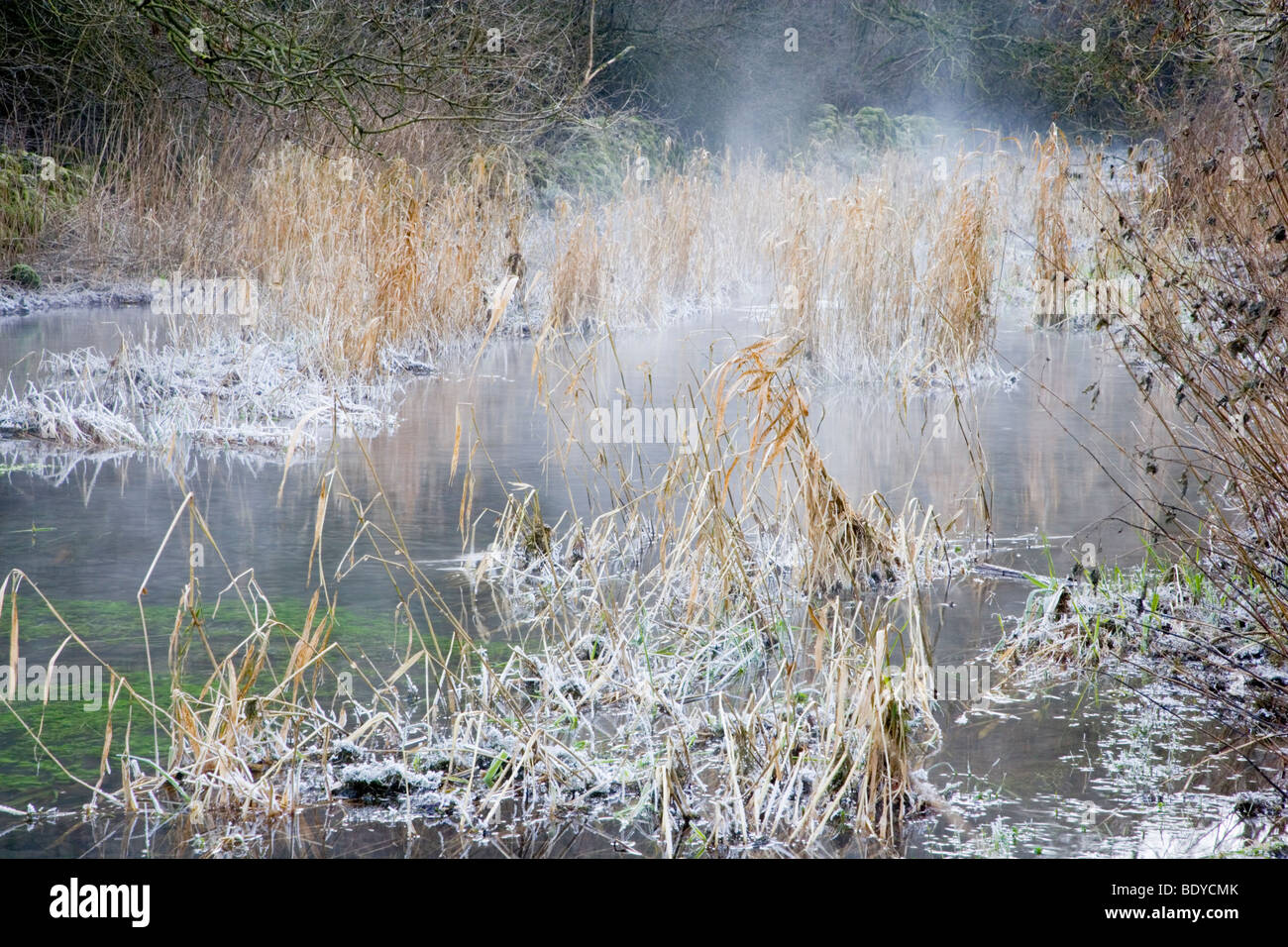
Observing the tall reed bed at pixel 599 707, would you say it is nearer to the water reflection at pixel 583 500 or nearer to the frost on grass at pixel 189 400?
the water reflection at pixel 583 500

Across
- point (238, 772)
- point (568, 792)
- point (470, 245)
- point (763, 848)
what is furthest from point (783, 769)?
point (470, 245)

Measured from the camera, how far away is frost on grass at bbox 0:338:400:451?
6.08 m

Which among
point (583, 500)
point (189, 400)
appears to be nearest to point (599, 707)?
point (583, 500)

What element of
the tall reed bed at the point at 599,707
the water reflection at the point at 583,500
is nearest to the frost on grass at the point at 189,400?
the water reflection at the point at 583,500

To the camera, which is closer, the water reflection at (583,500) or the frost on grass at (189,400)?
the water reflection at (583,500)

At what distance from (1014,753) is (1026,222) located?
1025 cm

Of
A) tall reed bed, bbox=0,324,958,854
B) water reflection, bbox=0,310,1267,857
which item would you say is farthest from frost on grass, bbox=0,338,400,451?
tall reed bed, bbox=0,324,958,854

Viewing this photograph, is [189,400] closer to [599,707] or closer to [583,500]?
[583,500]

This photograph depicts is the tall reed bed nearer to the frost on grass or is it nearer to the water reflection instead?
the water reflection

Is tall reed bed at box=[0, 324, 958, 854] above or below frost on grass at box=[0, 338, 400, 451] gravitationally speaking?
below

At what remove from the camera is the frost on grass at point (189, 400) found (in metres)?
6.08

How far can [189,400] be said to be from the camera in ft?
21.2

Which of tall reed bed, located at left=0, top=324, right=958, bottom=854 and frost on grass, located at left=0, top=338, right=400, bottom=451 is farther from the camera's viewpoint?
frost on grass, located at left=0, top=338, right=400, bottom=451

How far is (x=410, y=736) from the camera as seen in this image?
288cm
